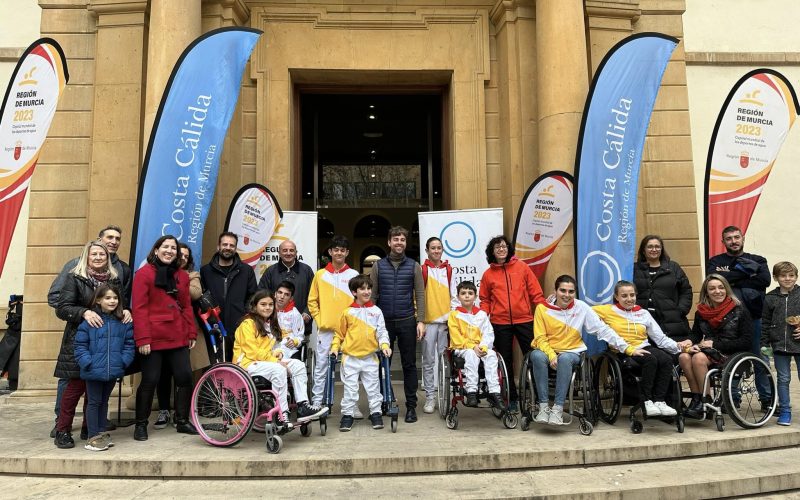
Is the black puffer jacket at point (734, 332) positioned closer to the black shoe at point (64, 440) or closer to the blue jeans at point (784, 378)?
the blue jeans at point (784, 378)

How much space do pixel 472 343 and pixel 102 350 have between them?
3.09m

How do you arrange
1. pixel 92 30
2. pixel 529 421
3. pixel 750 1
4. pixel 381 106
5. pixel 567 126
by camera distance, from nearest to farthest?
pixel 529 421 < pixel 567 126 < pixel 92 30 < pixel 750 1 < pixel 381 106

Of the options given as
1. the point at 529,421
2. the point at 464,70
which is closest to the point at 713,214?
the point at 529,421

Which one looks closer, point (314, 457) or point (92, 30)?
point (314, 457)

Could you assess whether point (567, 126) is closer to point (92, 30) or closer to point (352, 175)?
point (92, 30)

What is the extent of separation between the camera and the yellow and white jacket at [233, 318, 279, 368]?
4.64m

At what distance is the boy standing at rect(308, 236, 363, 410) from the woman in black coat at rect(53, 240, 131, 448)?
5.53ft

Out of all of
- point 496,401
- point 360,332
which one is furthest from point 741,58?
point 360,332

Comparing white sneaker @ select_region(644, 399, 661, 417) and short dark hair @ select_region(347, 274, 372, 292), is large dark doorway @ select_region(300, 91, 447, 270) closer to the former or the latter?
short dark hair @ select_region(347, 274, 372, 292)

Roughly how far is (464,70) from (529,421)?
17.6ft

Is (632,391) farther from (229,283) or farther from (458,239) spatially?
(229,283)

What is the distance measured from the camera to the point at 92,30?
7750mm

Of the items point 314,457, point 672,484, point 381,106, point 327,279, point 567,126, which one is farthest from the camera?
point 381,106

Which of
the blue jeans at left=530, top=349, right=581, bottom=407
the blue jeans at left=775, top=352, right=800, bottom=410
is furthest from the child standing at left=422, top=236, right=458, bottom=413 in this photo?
the blue jeans at left=775, top=352, right=800, bottom=410
